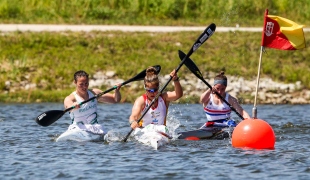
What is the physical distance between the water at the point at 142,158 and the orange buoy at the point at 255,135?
0.57ft

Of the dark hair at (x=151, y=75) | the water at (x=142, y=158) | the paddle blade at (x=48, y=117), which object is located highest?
the dark hair at (x=151, y=75)

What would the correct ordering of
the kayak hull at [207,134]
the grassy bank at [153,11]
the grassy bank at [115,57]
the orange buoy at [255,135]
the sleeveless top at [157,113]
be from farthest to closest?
the grassy bank at [153,11], the grassy bank at [115,57], the kayak hull at [207,134], the sleeveless top at [157,113], the orange buoy at [255,135]

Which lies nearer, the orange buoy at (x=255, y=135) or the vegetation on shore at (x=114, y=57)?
the orange buoy at (x=255, y=135)

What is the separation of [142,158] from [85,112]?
8.68 feet

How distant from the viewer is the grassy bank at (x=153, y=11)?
105 feet

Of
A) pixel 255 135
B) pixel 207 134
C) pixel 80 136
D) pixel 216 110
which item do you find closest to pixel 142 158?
pixel 255 135

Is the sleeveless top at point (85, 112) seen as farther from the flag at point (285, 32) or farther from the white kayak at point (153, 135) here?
the flag at point (285, 32)

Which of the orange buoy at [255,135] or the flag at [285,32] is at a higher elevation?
the flag at [285,32]

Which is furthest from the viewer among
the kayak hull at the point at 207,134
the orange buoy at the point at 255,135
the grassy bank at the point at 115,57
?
the grassy bank at the point at 115,57

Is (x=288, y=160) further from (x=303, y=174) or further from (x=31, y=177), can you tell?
(x=31, y=177)

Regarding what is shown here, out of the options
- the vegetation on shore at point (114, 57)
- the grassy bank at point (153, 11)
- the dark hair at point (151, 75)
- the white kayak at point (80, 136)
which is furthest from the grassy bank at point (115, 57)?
the dark hair at point (151, 75)

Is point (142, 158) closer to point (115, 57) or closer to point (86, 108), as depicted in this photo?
point (86, 108)

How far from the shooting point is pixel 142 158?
1328cm

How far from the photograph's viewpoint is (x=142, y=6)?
33.6 m
